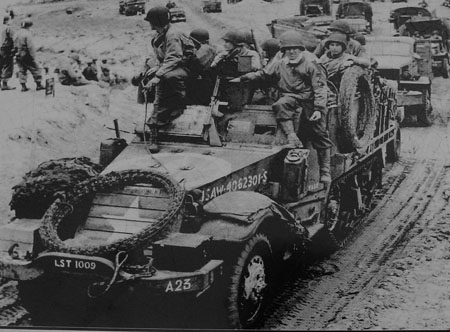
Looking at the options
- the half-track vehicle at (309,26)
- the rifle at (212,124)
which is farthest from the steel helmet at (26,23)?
the half-track vehicle at (309,26)

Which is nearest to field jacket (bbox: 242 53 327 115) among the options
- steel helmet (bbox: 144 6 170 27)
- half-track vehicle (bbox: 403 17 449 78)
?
steel helmet (bbox: 144 6 170 27)

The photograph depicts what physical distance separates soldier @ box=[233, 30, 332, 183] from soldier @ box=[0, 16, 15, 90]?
11.2 feet

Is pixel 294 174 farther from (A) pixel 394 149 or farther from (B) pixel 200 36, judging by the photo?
(A) pixel 394 149

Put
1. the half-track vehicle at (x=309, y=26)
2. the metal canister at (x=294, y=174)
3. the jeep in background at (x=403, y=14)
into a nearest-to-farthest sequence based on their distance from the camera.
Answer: the metal canister at (x=294, y=174)
the half-track vehicle at (x=309, y=26)
the jeep in background at (x=403, y=14)

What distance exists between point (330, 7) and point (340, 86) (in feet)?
20.7

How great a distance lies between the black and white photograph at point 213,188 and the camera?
5.37 m

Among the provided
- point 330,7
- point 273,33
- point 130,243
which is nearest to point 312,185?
point 130,243

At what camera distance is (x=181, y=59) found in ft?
22.7

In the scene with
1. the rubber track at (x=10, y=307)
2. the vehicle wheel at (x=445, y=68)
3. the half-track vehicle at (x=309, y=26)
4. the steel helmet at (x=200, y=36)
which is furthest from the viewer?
the vehicle wheel at (x=445, y=68)

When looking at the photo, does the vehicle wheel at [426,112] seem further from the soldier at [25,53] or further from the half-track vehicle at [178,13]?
the soldier at [25,53]

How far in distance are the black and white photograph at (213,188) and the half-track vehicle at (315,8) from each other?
129cm

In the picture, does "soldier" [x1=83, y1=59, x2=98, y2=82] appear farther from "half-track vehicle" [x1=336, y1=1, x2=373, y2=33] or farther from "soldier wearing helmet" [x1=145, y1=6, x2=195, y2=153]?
"soldier wearing helmet" [x1=145, y1=6, x2=195, y2=153]

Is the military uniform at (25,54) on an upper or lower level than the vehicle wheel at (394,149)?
upper

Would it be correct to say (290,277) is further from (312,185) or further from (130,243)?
(130,243)
